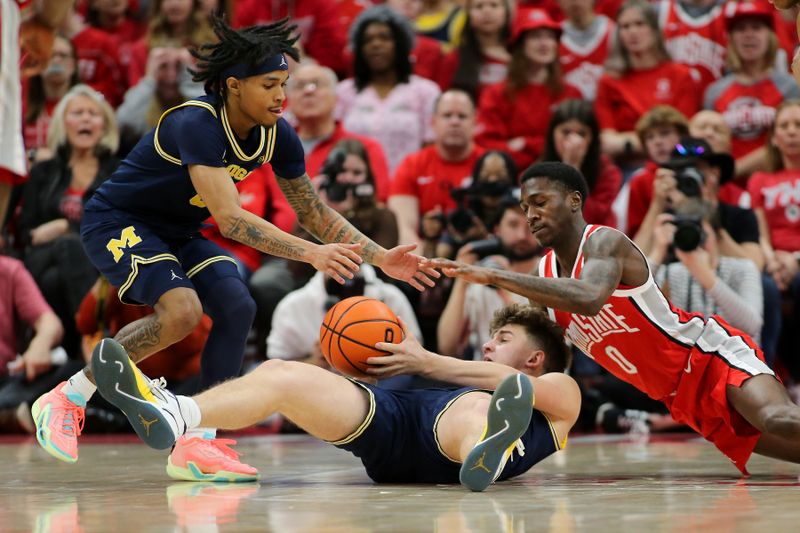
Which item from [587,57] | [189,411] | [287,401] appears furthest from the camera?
[587,57]

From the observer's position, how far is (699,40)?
986 cm

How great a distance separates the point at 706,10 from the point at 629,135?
4.88 feet

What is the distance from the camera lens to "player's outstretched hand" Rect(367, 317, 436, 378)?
177 inches

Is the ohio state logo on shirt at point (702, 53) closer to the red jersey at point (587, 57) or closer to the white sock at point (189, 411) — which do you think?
the red jersey at point (587, 57)

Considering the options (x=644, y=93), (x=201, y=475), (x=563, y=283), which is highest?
(x=644, y=93)

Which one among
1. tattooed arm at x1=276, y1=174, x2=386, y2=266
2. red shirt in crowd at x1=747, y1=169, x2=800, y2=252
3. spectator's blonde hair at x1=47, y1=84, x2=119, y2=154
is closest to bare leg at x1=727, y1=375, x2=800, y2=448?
tattooed arm at x1=276, y1=174, x2=386, y2=266

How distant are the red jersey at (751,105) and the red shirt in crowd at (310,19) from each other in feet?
12.1

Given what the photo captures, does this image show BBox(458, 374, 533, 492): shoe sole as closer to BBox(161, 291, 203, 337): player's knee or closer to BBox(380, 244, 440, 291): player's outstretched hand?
BBox(380, 244, 440, 291): player's outstretched hand

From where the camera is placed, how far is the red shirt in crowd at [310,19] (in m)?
10.7

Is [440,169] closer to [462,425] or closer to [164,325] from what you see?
[164,325]

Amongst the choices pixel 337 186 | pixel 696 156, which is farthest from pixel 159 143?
pixel 696 156

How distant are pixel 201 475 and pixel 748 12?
21.1 ft

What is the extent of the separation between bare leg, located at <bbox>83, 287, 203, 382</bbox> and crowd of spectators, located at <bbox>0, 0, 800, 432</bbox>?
2.64 m

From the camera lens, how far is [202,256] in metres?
5.34
